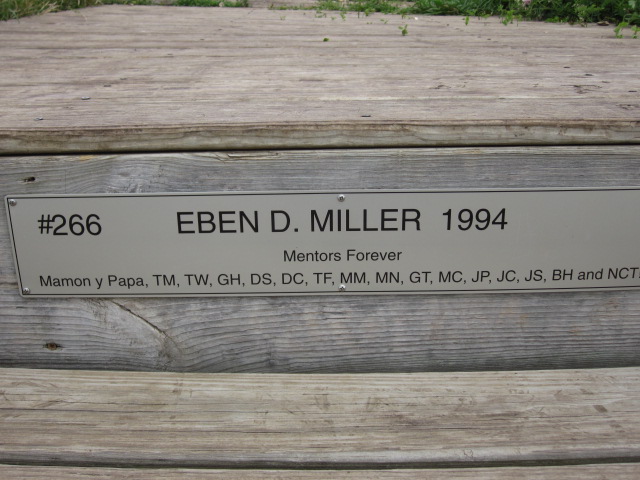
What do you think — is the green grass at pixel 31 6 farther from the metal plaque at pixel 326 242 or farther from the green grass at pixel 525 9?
the metal plaque at pixel 326 242

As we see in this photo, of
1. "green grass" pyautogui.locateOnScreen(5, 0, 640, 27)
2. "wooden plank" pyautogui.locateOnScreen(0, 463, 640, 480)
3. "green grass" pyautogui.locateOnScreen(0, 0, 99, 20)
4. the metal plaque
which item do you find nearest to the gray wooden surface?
the metal plaque

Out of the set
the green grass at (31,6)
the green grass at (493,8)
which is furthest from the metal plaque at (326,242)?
the green grass at (31,6)

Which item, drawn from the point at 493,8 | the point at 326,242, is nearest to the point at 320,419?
the point at 326,242

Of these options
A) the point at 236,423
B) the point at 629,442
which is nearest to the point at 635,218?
the point at 629,442

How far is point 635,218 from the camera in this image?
125cm

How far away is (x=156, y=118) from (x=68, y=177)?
0.22 meters

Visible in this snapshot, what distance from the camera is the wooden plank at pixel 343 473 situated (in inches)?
40.0

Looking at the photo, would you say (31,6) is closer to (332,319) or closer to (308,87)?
(308,87)

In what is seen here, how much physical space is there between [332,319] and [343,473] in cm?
37

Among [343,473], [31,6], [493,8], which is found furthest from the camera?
[493,8]

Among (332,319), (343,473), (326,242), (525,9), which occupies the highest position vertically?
(525,9)

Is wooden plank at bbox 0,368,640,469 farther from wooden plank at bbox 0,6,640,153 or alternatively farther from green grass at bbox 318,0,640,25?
green grass at bbox 318,0,640,25

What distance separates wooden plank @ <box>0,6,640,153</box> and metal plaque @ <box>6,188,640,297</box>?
0.38ft

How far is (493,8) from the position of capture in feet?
11.2
